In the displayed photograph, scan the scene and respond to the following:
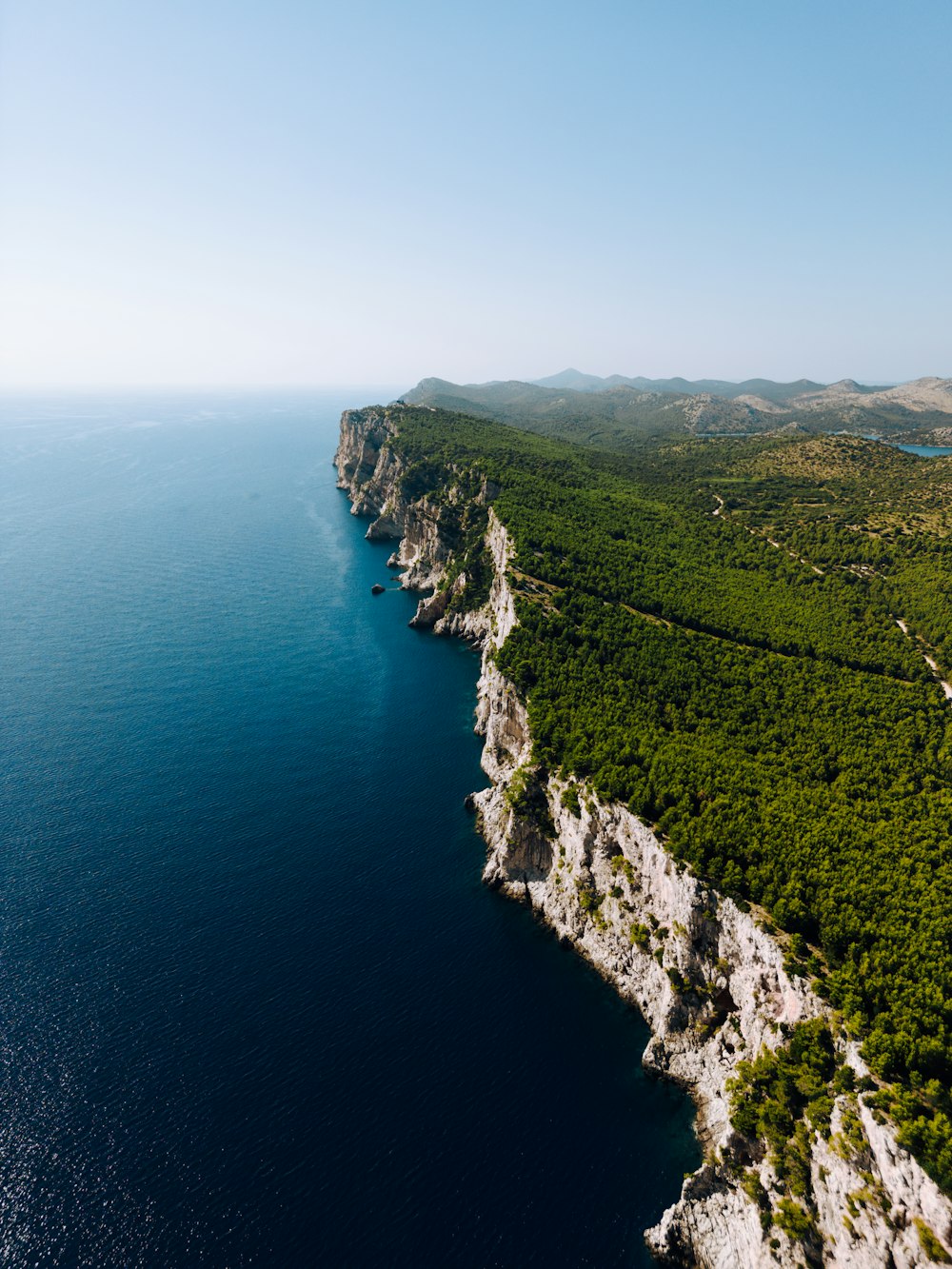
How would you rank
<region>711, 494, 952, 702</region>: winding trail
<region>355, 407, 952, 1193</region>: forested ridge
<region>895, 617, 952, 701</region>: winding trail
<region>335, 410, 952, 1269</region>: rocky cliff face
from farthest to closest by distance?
<region>711, 494, 952, 702</region>: winding trail
<region>895, 617, 952, 701</region>: winding trail
<region>355, 407, 952, 1193</region>: forested ridge
<region>335, 410, 952, 1269</region>: rocky cliff face

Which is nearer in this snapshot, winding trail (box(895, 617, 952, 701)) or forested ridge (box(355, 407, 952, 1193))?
forested ridge (box(355, 407, 952, 1193))

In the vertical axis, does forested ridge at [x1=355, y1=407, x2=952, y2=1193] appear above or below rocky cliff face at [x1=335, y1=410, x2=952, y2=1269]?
above

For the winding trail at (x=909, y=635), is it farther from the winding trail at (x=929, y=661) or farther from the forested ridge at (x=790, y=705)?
the forested ridge at (x=790, y=705)

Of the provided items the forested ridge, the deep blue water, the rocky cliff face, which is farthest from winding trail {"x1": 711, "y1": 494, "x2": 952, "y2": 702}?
the deep blue water

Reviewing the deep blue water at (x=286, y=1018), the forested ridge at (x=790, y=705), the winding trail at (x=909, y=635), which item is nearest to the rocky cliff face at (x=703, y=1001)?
the forested ridge at (x=790, y=705)

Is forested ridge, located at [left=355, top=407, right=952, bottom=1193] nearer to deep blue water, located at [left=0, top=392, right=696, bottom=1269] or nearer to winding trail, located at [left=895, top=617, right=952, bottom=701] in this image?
winding trail, located at [left=895, top=617, right=952, bottom=701]

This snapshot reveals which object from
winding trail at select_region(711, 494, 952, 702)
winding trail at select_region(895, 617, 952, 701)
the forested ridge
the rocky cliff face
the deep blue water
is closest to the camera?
the rocky cliff face

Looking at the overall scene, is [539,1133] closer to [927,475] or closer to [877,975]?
[877,975]

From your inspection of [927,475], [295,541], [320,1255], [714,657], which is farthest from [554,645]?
[927,475]
